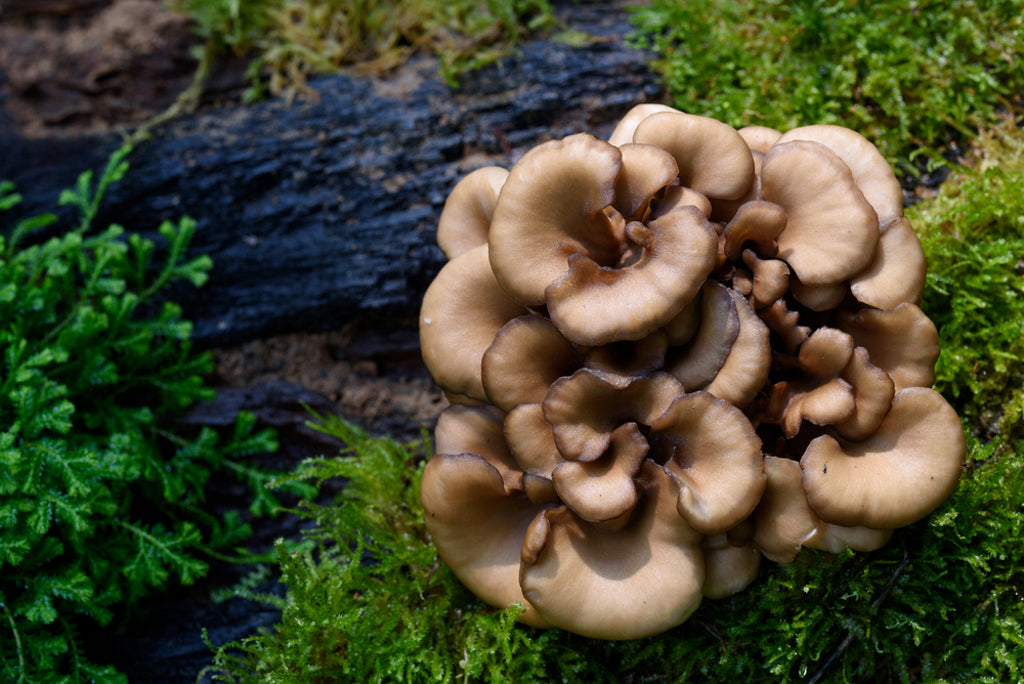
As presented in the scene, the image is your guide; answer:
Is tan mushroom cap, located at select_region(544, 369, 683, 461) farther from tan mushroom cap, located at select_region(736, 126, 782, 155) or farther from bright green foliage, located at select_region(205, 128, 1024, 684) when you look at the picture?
tan mushroom cap, located at select_region(736, 126, 782, 155)

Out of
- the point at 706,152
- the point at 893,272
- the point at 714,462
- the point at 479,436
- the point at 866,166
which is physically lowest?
the point at 479,436

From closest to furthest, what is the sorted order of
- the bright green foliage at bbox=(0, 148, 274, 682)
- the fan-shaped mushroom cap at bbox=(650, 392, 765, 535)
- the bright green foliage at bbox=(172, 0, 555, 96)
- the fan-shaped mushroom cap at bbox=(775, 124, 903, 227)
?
the fan-shaped mushroom cap at bbox=(650, 392, 765, 535) < the fan-shaped mushroom cap at bbox=(775, 124, 903, 227) < the bright green foliage at bbox=(0, 148, 274, 682) < the bright green foliage at bbox=(172, 0, 555, 96)

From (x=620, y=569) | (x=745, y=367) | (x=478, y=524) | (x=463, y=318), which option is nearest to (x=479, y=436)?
(x=478, y=524)

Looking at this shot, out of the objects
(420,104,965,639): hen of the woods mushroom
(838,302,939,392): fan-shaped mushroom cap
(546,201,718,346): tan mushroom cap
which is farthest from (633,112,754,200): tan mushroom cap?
(838,302,939,392): fan-shaped mushroom cap

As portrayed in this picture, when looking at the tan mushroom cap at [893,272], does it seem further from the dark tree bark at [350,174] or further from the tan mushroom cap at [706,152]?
the dark tree bark at [350,174]

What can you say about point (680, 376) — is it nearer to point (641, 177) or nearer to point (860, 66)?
point (641, 177)

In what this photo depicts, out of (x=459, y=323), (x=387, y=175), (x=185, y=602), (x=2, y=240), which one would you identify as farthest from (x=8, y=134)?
(x=459, y=323)
